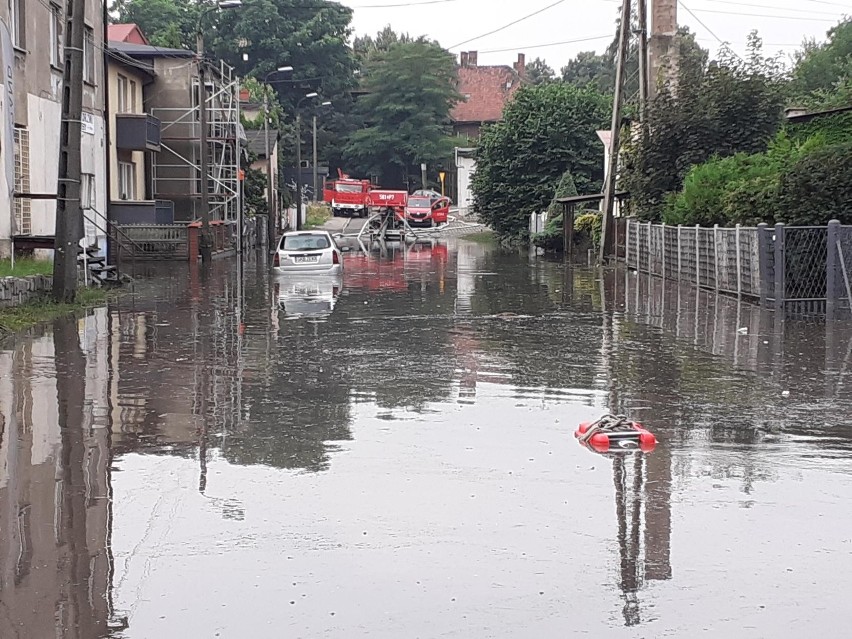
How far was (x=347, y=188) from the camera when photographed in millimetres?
87625

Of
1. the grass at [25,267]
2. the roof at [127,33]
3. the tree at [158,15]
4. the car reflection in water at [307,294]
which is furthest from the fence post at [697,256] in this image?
the tree at [158,15]

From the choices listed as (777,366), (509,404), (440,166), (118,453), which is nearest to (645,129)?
(777,366)

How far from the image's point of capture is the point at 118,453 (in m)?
9.02

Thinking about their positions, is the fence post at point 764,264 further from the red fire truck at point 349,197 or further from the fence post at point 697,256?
the red fire truck at point 349,197

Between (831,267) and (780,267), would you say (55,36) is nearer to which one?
(780,267)

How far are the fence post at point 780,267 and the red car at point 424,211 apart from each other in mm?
57954

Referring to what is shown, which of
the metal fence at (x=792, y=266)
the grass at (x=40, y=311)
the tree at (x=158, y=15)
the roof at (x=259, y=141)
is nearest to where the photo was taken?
the grass at (x=40, y=311)

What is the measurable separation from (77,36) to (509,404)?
507 inches

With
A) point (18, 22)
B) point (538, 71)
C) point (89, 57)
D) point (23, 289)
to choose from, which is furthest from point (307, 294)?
point (538, 71)

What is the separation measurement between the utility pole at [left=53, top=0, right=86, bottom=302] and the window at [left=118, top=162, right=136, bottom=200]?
80.9ft

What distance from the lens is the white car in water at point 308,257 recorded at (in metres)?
30.4

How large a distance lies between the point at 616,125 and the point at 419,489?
31344 mm

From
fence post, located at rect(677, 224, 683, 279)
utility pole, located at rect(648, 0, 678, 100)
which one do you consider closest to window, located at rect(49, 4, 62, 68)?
fence post, located at rect(677, 224, 683, 279)

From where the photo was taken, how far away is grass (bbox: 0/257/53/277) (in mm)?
21231
